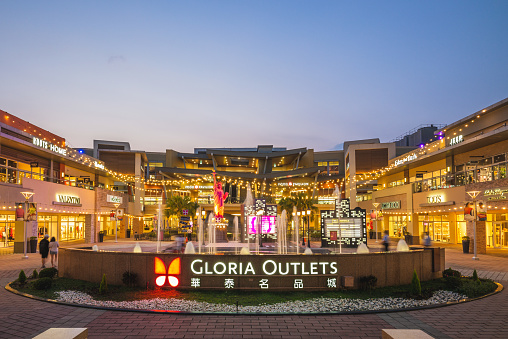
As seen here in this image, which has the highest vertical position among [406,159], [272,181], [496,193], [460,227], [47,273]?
[406,159]

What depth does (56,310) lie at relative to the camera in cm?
1132

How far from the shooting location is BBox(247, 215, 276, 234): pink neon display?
33875mm

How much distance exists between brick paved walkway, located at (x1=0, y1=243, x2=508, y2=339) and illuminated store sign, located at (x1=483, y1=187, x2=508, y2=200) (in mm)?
19159

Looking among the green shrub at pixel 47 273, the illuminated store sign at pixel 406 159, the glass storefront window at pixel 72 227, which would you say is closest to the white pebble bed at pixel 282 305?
the green shrub at pixel 47 273

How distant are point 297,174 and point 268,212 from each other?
33078mm

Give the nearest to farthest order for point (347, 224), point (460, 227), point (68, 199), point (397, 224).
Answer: point (347, 224) → point (68, 199) → point (460, 227) → point (397, 224)

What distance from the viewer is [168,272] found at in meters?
13.9

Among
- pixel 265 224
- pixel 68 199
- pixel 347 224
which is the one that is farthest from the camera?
pixel 68 199

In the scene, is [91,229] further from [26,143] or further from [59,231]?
[26,143]

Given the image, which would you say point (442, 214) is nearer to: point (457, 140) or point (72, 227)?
point (457, 140)

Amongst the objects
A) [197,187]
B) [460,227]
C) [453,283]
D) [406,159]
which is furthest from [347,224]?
[197,187]

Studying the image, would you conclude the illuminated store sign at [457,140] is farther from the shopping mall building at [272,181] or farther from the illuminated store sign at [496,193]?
the illuminated store sign at [496,193]

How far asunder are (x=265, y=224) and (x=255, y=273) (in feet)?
70.8

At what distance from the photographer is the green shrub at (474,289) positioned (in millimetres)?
13375
